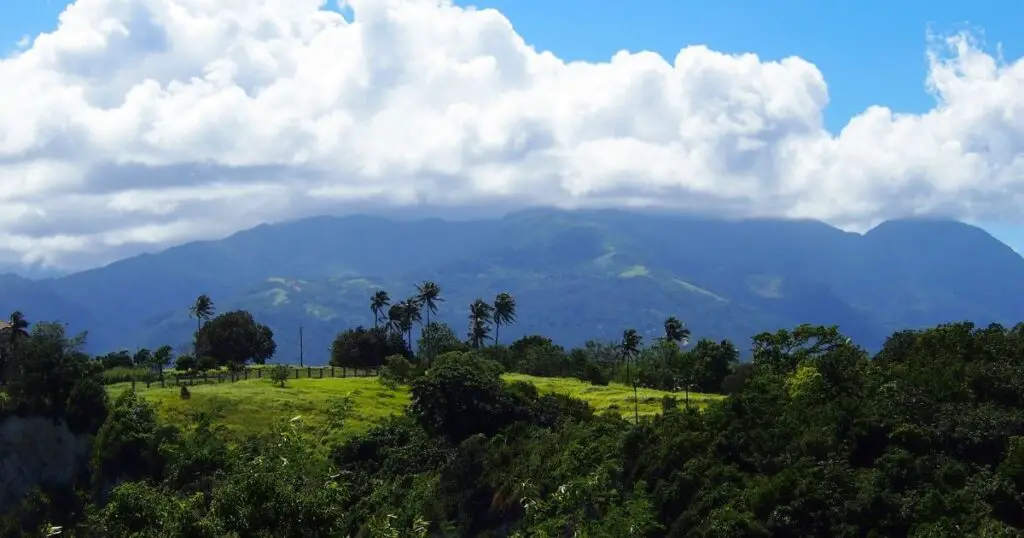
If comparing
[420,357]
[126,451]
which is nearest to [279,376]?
[126,451]

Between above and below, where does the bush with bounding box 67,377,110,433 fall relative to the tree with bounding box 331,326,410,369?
below

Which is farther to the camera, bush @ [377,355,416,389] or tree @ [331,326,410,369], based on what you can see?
tree @ [331,326,410,369]

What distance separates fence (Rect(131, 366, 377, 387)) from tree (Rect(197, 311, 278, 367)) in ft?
51.3

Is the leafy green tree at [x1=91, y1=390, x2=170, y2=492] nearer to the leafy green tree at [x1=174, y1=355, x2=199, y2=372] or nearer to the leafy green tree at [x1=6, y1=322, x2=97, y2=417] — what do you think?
the leafy green tree at [x1=6, y1=322, x2=97, y2=417]

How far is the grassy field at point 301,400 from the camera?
114938 millimetres

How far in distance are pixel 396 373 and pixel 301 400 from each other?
90.9 ft

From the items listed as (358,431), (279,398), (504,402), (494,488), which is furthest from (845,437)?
(279,398)

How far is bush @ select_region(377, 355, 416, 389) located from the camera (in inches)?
5792

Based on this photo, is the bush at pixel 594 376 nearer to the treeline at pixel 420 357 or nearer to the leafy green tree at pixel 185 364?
the treeline at pixel 420 357

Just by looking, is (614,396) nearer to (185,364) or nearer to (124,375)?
(185,364)

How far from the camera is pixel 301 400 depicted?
124438 mm

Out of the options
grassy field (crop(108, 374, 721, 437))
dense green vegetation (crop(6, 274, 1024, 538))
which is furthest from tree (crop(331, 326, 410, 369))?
dense green vegetation (crop(6, 274, 1024, 538))

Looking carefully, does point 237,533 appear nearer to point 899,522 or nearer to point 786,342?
point 899,522

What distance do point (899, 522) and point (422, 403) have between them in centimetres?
5750
